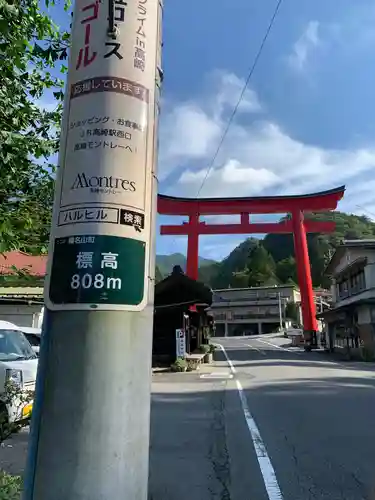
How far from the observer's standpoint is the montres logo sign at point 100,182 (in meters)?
1.81

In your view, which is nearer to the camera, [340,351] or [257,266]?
[340,351]

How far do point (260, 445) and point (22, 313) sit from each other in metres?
16.0

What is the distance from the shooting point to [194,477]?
521 cm

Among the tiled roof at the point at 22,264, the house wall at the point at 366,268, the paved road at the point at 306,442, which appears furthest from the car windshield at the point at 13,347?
the house wall at the point at 366,268

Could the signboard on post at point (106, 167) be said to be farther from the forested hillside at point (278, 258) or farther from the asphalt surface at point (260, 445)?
the forested hillside at point (278, 258)

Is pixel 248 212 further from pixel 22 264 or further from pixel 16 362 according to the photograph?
pixel 16 362

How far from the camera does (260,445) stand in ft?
21.7

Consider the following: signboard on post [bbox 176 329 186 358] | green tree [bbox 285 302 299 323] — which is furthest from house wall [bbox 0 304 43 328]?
green tree [bbox 285 302 299 323]

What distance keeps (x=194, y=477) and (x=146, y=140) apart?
449cm

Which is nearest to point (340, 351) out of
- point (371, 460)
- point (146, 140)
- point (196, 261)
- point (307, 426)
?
point (196, 261)

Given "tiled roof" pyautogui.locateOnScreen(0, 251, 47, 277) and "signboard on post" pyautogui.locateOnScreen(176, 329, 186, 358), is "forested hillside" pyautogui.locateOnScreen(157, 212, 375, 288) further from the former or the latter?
"tiled roof" pyautogui.locateOnScreen(0, 251, 47, 277)

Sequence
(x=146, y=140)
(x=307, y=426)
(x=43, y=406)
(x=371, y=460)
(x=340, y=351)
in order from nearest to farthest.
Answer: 1. (x=43, y=406)
2. (x=146, y=140)
3. (x=371, y=460)
4. (x=307, y=426)
5. (x=340, y=351)

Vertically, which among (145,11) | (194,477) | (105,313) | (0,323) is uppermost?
(145,11)

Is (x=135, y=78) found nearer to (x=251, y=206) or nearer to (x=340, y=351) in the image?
(x=251, y=206)
